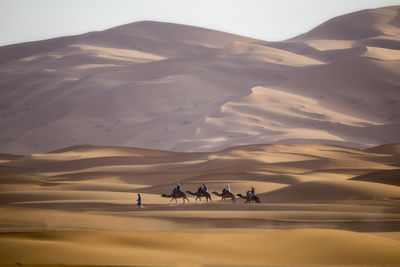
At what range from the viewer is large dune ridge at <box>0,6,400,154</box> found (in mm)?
61562

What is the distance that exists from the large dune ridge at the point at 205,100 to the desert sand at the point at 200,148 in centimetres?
25

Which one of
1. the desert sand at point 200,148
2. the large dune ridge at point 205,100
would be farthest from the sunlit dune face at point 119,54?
the large dune ridge at point 205,100

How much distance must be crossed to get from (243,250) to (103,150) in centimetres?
3872

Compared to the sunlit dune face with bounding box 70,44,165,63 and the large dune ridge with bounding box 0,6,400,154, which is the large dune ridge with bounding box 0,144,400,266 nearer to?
the large dune ridge with bounding box 0,6,400,154

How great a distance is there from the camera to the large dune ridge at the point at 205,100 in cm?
6156

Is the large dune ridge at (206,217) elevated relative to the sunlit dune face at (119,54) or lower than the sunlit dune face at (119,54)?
lower

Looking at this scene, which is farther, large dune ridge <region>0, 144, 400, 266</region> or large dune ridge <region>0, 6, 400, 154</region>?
large dune ridge <region>0, 6, 400, 154</region>

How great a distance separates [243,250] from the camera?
36.9ft

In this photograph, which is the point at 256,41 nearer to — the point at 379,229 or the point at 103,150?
the point at 103,150

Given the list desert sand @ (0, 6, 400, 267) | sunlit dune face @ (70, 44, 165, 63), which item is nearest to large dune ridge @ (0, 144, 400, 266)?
desert sand @ (0, 6, 400, 267)

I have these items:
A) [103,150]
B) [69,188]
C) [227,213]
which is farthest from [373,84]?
[227,213]

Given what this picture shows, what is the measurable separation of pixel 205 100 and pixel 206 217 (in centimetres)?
5887

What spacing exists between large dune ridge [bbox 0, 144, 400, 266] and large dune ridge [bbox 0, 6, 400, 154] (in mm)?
20263

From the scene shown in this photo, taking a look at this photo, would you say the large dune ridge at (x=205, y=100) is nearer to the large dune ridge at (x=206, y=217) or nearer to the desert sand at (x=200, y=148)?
the desert sand at (x=200, y=148)
